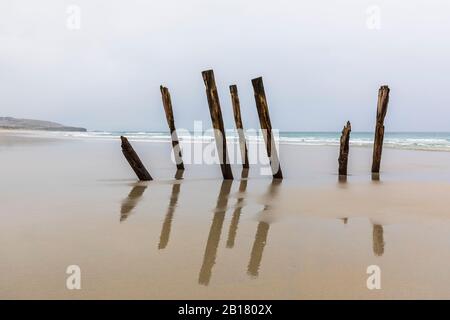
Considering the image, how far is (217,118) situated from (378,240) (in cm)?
506

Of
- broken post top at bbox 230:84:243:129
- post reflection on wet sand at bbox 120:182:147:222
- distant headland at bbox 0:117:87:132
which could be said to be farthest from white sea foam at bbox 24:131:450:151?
distant headland at bbox 0:117:87:132

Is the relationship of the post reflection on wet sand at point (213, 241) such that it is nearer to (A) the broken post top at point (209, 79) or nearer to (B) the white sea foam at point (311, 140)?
(A) the broken post top at point (209, 79)

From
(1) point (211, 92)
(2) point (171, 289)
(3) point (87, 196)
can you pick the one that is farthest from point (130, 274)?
(1) point (211, 92)

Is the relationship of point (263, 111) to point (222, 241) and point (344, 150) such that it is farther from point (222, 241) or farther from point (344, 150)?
point (222, 241)

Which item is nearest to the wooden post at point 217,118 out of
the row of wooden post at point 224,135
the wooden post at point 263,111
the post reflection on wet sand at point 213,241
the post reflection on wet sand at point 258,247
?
the row of wooden post at point 224,135

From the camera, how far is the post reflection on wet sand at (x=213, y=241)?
273cm

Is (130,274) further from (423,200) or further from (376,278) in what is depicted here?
(423,200)

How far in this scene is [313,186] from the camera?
7.23 m

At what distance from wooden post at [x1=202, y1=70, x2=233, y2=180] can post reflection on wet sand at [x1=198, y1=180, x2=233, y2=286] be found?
2040mm

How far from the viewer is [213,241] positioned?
3.56 meters

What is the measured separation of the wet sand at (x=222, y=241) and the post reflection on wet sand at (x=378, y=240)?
0.03 feet

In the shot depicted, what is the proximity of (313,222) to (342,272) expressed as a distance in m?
1.53
